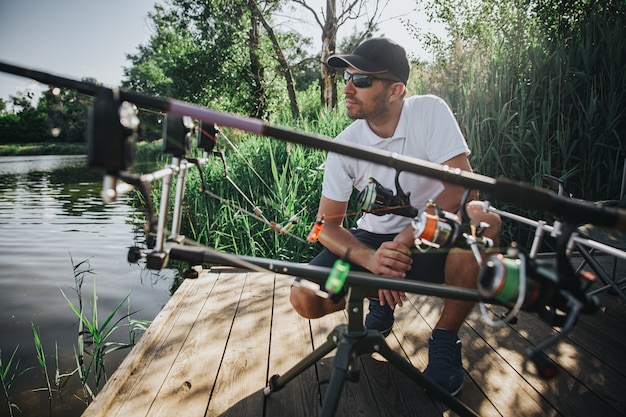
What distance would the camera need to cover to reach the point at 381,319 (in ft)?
7.39

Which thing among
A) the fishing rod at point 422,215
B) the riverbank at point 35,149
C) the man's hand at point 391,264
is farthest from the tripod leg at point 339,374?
the riverbank at point 35,149

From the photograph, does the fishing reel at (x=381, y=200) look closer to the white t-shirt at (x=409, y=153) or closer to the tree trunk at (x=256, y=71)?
the white t-shirt at (x=409, y=153)

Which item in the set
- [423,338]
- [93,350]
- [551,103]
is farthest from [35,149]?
[423,338]

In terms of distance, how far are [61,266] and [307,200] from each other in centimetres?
343

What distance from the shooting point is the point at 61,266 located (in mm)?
5312

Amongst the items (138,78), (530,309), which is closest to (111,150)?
(530,309)

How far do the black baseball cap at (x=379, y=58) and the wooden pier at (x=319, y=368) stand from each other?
142 cm

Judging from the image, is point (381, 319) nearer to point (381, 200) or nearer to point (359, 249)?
point (359, 249)

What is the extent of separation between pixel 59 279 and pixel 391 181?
14.7ft

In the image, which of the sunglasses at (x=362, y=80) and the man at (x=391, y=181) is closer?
the man at (x=391, y=181)

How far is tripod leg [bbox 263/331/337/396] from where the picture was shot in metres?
1.40

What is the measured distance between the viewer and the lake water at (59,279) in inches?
116

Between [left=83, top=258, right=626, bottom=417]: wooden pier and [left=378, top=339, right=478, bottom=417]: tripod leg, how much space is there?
0.97 ft

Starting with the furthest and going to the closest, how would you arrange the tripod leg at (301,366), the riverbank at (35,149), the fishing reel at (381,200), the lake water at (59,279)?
the riverbank at (35,149)
the lake water at (59,279)
the tripod leg at (301,366)
the fishing reel at (381,200)
